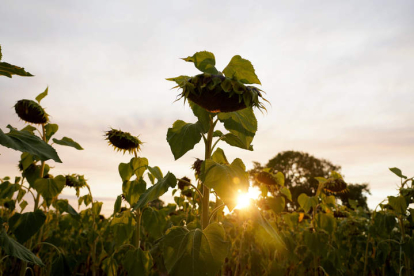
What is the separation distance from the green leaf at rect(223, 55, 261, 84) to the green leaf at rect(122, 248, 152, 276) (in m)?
1.60

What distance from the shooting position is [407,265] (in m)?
4.12

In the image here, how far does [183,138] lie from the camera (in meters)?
1.85

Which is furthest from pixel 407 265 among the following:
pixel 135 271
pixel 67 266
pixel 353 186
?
pixel 353 186

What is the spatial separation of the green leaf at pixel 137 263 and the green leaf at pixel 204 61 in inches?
62.5

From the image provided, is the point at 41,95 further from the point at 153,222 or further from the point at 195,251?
the point at 195,251

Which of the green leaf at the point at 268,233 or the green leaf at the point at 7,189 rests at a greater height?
the green leaf at the point at 7,189

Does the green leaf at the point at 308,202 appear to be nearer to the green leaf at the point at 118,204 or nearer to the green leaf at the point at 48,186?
the green leaf at the point at 118,204

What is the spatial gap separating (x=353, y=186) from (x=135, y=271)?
3175cm

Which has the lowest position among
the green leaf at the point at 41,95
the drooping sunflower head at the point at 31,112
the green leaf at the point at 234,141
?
the green leaf at the point at 234,141

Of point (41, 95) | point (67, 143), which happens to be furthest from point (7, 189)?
point (41, 95)

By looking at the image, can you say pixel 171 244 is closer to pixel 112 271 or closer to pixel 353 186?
pixel 112 271

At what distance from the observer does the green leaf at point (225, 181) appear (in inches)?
61.3

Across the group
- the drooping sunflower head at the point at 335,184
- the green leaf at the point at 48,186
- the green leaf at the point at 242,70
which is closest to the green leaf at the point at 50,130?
the green leaf at the point at 48,186

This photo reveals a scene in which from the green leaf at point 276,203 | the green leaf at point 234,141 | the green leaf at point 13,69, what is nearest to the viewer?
the green leaf at point 13,69
